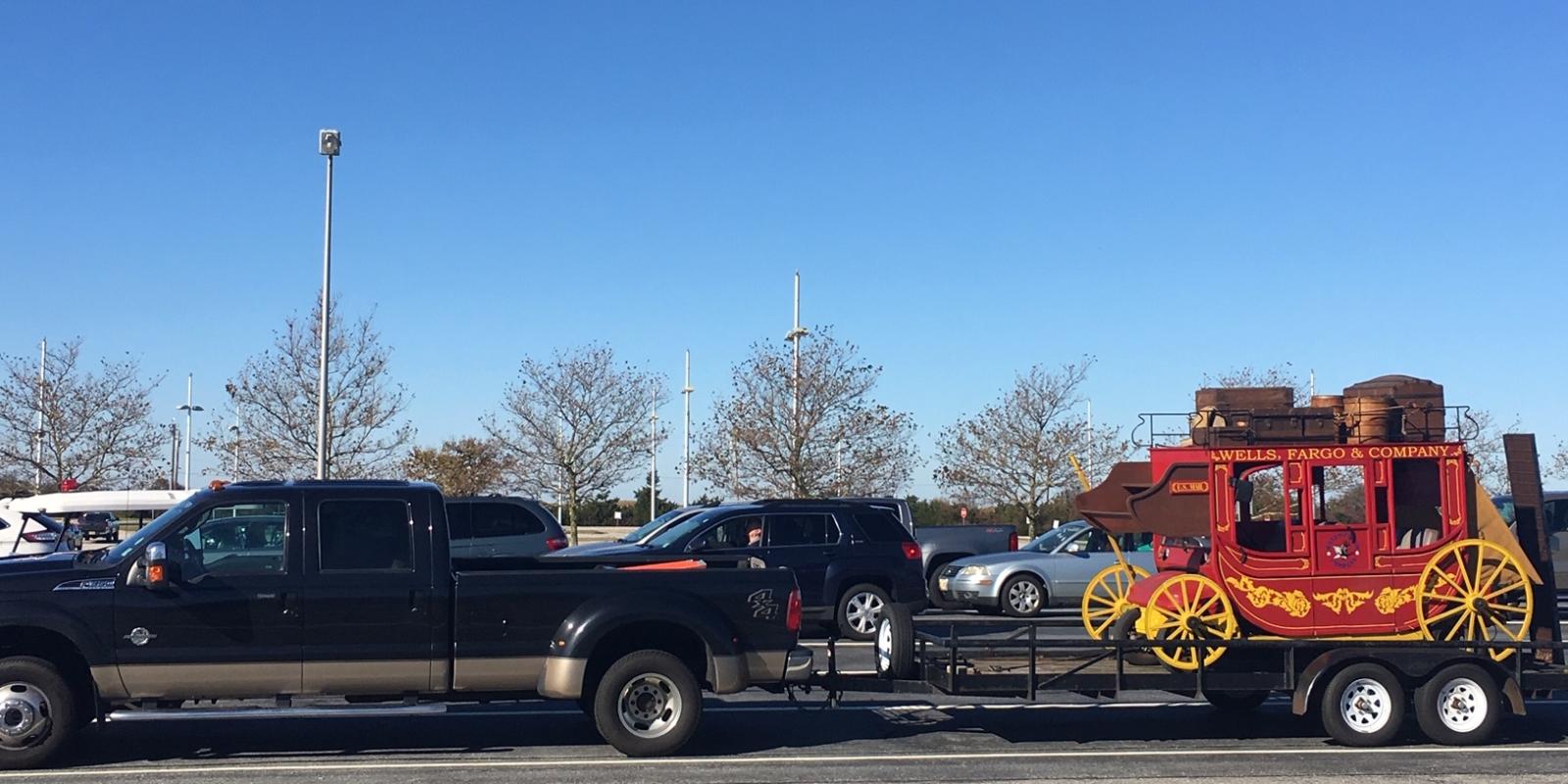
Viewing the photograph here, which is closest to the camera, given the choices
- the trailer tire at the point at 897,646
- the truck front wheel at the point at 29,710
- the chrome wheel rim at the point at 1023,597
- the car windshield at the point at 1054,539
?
the truck front wheel at the point at 29,710

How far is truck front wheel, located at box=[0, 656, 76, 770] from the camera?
8.80m

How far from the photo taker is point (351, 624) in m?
9.18

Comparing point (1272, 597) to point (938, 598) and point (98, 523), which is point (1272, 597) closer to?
point (938, 598)

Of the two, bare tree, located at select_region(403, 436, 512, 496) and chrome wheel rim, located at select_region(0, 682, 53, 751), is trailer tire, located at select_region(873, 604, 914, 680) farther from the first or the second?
bare tree, located at select_region(403, 436, 512, 496)

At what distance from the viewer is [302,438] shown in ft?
107

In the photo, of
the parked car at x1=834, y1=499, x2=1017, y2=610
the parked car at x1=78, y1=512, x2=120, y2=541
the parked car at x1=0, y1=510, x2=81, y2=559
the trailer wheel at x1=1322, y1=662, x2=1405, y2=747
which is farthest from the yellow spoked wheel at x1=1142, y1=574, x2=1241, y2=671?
the parked car at x1=78, y1=512, x2=120, y2=541

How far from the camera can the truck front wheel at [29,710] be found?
28.9ft

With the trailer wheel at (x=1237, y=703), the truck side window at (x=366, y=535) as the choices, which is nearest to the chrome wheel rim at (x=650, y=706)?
the truck side window at (x=366, y=535)

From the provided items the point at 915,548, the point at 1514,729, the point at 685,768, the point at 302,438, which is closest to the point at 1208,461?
the point at 1514,729

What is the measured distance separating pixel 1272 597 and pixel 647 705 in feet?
15.3

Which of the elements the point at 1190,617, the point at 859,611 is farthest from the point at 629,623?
the point at 859,611

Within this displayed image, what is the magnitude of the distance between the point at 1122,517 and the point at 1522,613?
2981 millimetres

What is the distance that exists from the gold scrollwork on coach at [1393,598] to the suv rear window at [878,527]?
6995 mm

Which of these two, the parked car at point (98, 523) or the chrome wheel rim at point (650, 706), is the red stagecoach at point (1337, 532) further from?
the parked car at point (98, 523)
